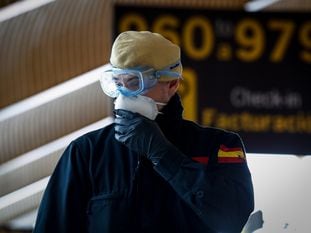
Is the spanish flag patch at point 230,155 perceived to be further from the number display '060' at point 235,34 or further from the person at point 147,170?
the number display '060' at point 235,34

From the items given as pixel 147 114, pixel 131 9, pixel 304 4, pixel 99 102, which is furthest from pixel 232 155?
pixel 99 102

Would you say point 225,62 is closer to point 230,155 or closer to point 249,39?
point 249,39

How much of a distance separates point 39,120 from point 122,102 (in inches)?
147

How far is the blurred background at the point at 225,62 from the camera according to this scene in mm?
3100

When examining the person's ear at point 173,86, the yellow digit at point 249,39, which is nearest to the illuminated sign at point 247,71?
the yellow digit at point 249,39

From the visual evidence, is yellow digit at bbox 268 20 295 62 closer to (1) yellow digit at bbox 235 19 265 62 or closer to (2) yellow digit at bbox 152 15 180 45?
(1) yellow digit at bbox 235 19 265 62

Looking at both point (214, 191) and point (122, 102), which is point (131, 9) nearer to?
point (122, 102)

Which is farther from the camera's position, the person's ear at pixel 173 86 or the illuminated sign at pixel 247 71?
the illuminated sign at pixel 247 71

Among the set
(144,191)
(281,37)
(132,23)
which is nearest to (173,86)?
(144,191)

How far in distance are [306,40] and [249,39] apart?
31 centimetres

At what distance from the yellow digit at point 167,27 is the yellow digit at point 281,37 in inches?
19.6

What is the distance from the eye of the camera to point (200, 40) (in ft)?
10.1

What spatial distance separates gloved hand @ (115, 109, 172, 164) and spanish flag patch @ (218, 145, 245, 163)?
14 centimetres

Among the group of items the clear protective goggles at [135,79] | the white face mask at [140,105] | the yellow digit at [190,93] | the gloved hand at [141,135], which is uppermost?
the clear protective goggles at [135,79]
